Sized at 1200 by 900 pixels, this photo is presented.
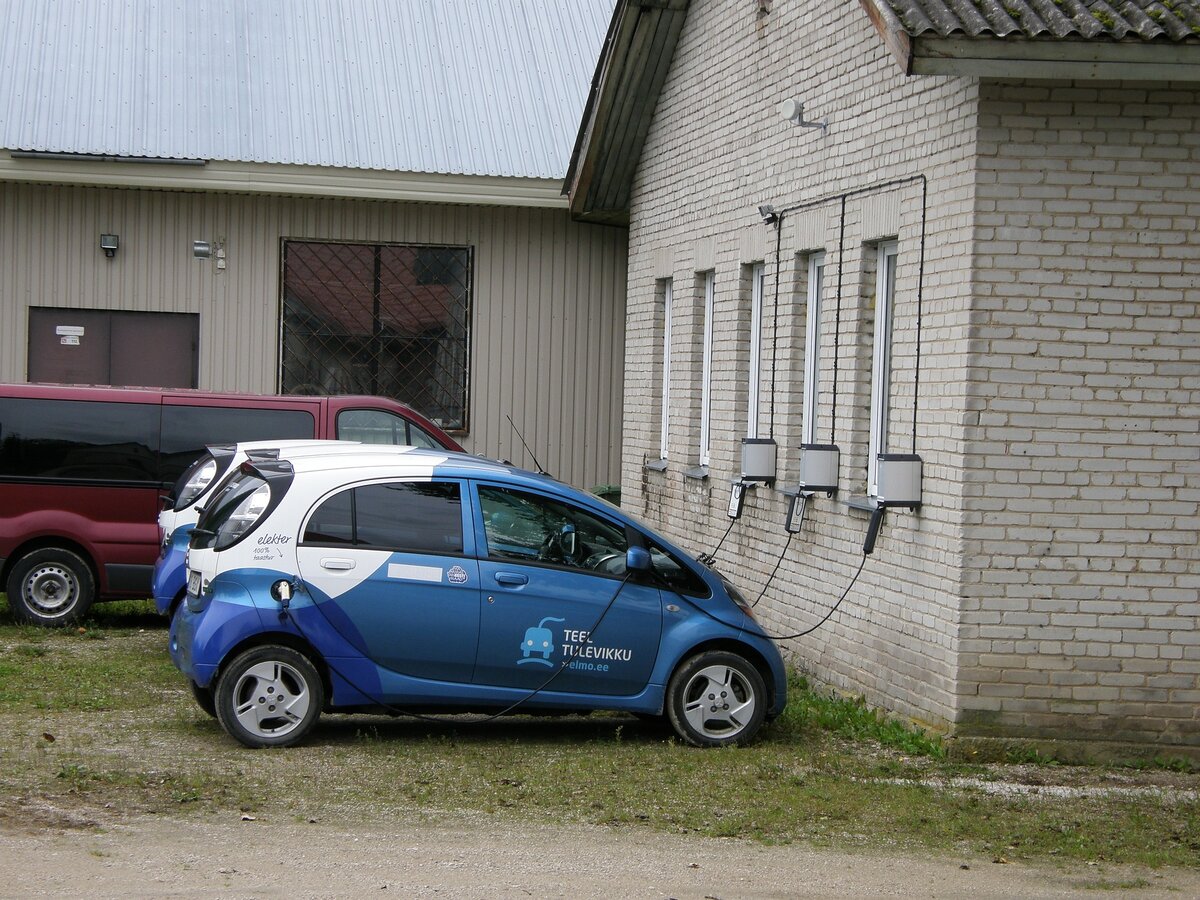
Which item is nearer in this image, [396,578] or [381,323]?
[396,578]

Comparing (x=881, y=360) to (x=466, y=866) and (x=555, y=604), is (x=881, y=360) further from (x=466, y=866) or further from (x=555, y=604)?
(x=466, y=866)

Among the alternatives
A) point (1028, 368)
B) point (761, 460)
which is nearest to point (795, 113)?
point (761, 460)

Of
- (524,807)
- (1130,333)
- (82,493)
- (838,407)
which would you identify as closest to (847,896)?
(524,807)

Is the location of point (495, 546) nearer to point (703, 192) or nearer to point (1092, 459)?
point (1092, 459)

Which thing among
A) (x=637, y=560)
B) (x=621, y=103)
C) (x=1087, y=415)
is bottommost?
(x=637, y=560)

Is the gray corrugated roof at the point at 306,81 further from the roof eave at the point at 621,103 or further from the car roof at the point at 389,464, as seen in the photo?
the car roof at the point at 389,464

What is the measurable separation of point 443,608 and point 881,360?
369 cm

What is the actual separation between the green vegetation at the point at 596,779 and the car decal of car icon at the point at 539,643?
20.9 inches

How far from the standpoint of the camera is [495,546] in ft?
30.1

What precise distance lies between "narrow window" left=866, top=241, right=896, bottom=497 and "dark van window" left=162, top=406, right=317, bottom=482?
5.14 meters

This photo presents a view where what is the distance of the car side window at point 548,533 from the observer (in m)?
9.23

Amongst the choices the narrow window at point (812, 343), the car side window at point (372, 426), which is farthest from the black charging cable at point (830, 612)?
the car side window at point (372, 426)

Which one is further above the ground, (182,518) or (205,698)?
(182,518)

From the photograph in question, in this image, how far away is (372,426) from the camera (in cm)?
1384
